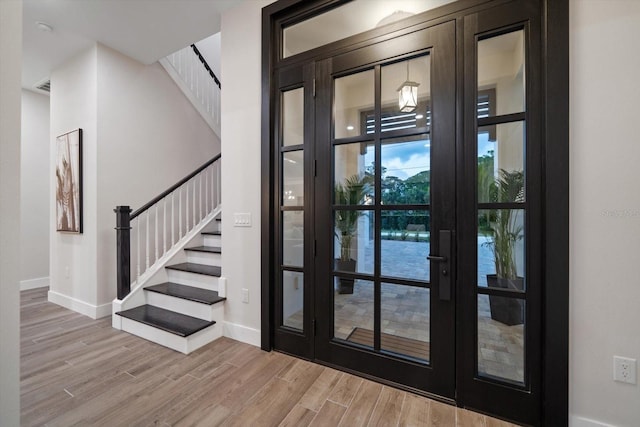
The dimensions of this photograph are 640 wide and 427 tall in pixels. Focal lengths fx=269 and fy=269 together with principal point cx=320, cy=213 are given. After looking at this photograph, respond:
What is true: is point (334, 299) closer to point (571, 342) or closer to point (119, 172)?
point (571, 342)

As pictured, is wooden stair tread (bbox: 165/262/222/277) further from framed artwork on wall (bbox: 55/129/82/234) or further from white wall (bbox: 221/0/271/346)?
framed artwork on wall (bbox: 55/129/82/234)

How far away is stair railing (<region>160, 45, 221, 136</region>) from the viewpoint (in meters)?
3.84

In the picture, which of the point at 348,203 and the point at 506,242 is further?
the point at 348,203

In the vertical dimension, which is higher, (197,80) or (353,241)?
(197,80)

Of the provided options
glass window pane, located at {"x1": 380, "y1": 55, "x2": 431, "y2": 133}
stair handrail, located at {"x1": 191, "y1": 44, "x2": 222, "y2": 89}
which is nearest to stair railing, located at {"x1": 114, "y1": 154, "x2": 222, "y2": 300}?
stair handrail, located at {"x1": 191, "y1": 44, "x2": 222, "y2": 89}

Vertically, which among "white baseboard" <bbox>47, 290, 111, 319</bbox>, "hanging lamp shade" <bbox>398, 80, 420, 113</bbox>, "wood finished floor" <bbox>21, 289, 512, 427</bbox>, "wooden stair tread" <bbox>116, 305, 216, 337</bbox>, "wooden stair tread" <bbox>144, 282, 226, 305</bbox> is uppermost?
"hanging lamp shade" <bbox>398, 80, 420, 113</bbox>

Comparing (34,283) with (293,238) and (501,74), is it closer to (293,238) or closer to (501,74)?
(293,238)

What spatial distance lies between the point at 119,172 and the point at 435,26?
11.4 ft

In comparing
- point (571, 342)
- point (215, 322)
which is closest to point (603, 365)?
point (571, 342)

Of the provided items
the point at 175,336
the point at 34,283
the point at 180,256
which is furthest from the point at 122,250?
the point at 34,283

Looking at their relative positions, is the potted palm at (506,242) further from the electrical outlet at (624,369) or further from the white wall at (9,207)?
the white wall at (9,207)

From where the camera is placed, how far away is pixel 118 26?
8.80ft

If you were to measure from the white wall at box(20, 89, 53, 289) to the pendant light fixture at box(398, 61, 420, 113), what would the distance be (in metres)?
5.07

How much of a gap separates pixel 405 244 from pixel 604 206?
0.99 metres
